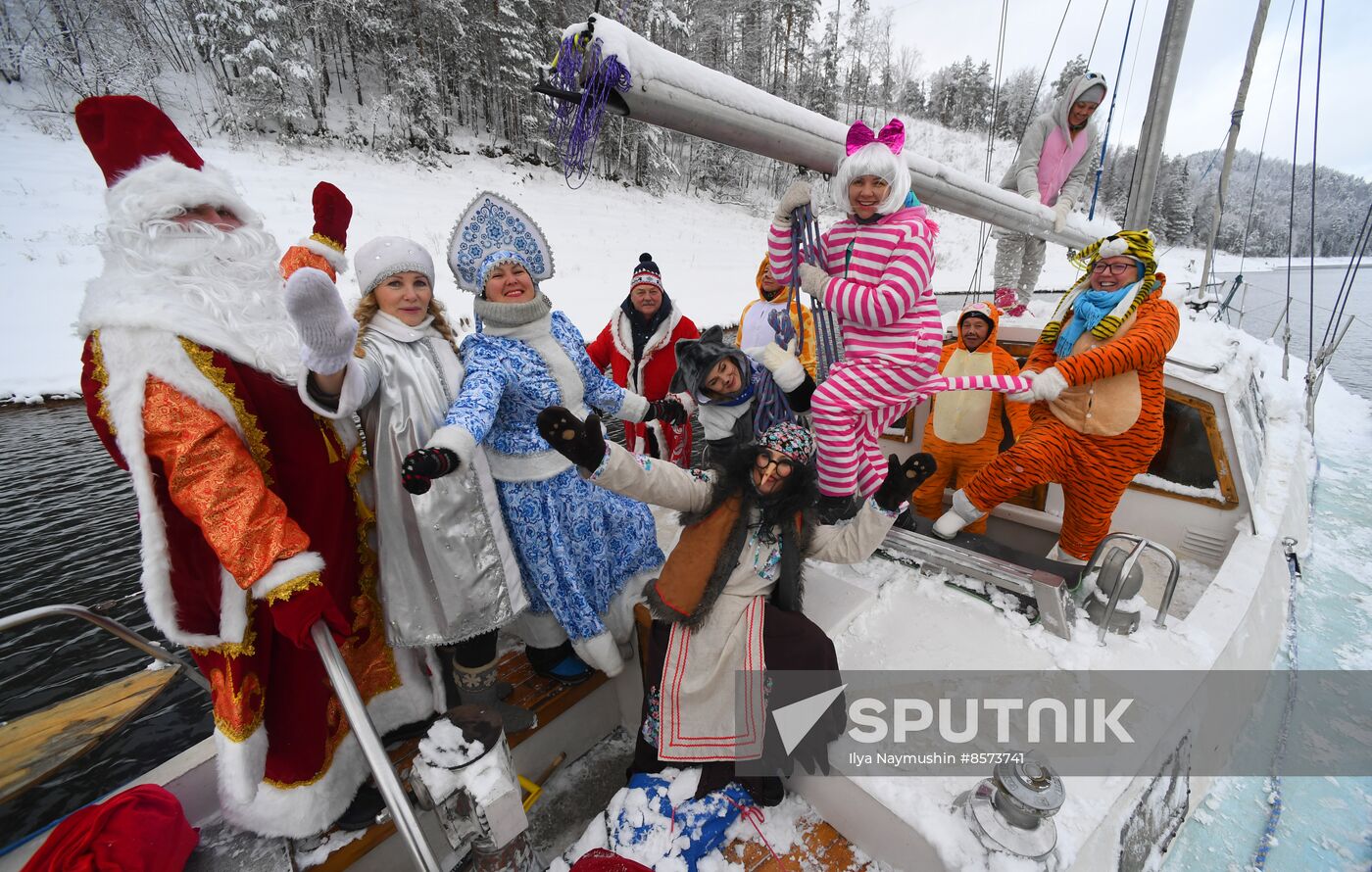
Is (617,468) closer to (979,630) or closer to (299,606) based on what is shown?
(299,606)

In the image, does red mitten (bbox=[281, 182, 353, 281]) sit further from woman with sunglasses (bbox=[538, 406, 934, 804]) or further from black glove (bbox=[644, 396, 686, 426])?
woman with sunglasses (bbox=[538, 406, 934, 804])

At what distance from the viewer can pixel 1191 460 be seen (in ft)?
10.3

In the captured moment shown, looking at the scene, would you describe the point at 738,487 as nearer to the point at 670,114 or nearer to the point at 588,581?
the point at 588,581

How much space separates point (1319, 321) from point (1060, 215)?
20.9 metres

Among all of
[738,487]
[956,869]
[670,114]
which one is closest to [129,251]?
[670,114]

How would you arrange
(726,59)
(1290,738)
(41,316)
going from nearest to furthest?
(1290,738)
(41,316)
(726,59)

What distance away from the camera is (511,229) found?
187 centimetres

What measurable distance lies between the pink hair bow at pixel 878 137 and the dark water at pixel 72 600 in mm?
3755

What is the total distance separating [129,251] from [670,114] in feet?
4.40

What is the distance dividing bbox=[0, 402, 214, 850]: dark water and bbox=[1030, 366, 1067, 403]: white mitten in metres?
4.31

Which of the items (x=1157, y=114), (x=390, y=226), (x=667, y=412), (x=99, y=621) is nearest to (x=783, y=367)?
(x=667, y=412)

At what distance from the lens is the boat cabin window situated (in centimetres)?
294

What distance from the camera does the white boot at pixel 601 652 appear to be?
209cm

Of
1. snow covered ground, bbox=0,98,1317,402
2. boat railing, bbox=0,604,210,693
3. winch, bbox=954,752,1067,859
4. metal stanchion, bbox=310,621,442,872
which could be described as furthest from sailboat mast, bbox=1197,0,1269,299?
boat railing, bbox=0,604,210,693
